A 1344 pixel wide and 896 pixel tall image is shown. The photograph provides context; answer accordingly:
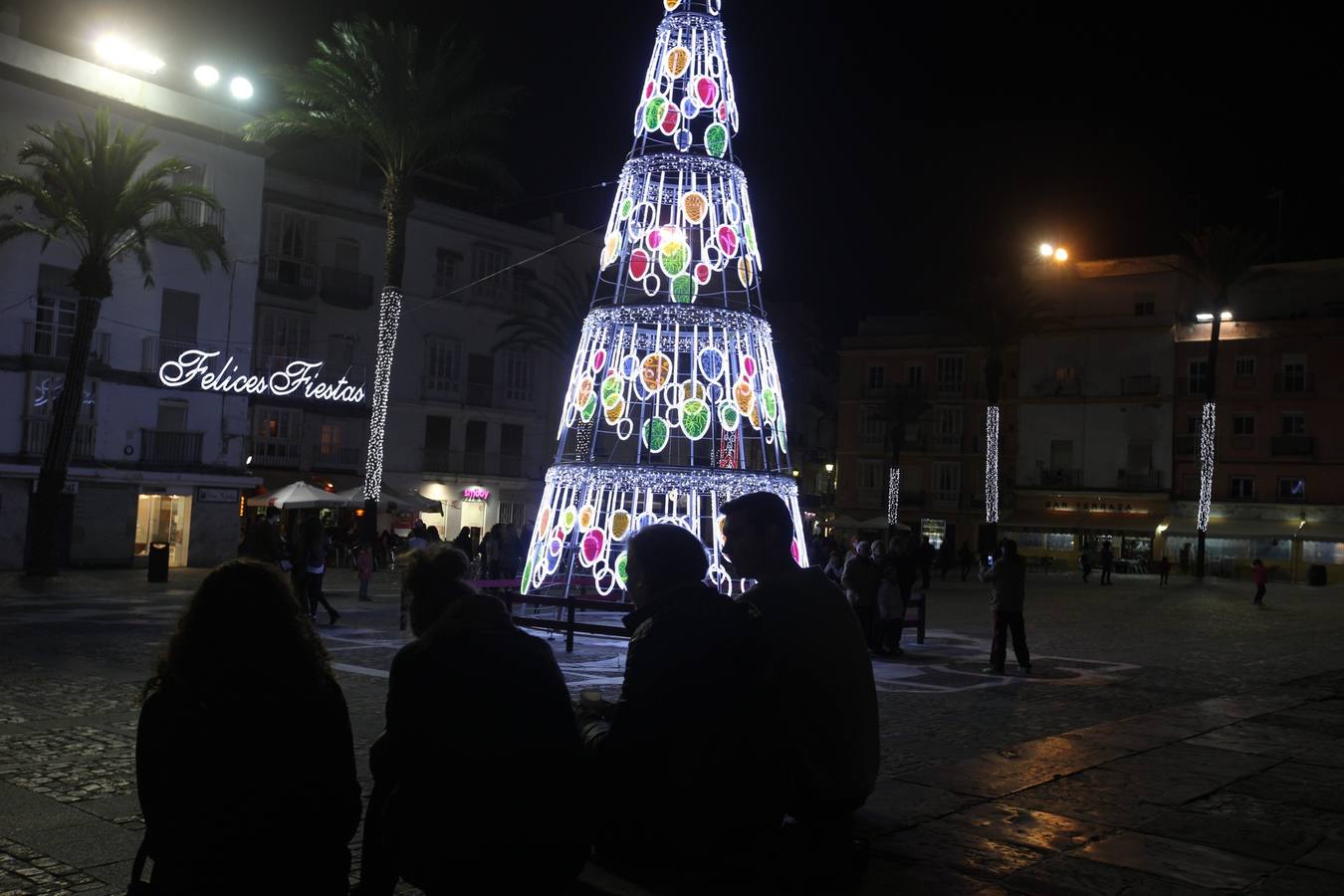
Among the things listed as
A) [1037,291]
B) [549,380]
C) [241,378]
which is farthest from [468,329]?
[1037,291]

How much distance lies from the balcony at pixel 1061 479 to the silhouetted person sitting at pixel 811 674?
53.6 m

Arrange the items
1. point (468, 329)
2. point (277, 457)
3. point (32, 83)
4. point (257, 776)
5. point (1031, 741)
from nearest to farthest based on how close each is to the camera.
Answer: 1. point (257, 776)
2. point (1031, 741)
3. point (32, 83)
4. point (277, 457)
5. point (468, 329)

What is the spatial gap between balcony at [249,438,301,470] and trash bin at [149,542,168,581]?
1264 cm

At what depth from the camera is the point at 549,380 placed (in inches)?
1841

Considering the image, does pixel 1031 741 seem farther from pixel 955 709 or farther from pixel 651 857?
pixel 651 857

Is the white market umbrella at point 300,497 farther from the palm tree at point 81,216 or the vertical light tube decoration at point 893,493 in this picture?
the vertical light tube decoration at point 893,493

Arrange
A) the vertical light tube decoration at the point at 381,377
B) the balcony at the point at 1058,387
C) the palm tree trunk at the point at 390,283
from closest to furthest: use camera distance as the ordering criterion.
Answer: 1. the palm tree trunk at the point at 390,283
2. the vertical light tube decoration at the point at 381,377
3. the balcony at the point at 1058,387

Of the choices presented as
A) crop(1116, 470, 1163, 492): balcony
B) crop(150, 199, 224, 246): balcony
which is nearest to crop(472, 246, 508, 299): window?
crop(150, 199, 224, 246): balcony

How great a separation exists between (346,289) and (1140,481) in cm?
3648

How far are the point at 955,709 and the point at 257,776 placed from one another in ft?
28.4

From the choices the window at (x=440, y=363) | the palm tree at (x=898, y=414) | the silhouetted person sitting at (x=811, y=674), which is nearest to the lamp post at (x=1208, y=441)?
the palm tree at (x=898, y=414)

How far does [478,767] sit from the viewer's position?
3.14 metres

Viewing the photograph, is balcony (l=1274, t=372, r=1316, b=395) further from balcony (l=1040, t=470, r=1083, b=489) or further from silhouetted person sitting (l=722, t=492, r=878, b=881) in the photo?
silhouetted person sitting (l=722, t=492, r=878, b=881)

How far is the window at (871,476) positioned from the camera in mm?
61469
